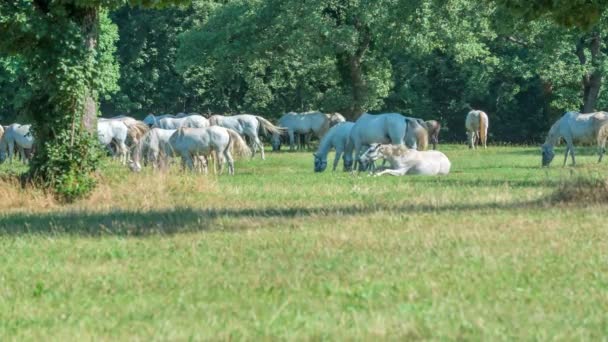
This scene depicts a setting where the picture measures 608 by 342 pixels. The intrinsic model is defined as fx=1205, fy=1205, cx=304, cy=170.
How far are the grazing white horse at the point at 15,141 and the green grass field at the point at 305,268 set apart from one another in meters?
27.4

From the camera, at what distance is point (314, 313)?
366 inches

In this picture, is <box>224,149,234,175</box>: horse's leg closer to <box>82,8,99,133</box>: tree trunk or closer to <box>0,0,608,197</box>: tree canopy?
<box>0,0,608,197</box>: tree canopy

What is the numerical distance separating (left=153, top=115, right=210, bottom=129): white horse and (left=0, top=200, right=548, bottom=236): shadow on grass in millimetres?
31780

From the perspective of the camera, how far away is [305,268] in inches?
458

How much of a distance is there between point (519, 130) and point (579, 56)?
402 inches

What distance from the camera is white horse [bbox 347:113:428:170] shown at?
3500 centimetres

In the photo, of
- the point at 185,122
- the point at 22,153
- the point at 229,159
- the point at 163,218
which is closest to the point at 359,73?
the point at 185,122

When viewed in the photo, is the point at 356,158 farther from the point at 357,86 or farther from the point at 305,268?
the point at 357,86

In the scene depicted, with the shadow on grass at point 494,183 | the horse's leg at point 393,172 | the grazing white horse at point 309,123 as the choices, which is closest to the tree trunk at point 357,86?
the grazing white horse at point 309,123

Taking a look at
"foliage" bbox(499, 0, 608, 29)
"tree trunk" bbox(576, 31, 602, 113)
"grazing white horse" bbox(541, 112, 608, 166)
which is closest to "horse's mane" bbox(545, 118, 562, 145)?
"grazing white horse" bbox(541, 112, 608, 166)

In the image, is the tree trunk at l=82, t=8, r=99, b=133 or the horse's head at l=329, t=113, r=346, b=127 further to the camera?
the horse's head at l=329, t=113, r=346, b=127

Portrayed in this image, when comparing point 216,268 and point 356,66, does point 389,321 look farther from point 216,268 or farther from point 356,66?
point 356,66

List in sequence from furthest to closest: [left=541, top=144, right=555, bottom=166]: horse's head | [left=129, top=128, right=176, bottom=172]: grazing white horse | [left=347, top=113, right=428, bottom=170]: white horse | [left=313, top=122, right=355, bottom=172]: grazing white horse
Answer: [left=313, top=122, right=355, bottom=172]: grazing white horse < [left=541, top=144, right=555, bottom=166]: horse's head < [left=347, top=113, right=428, bottom=170]: white horse < [left=129, top=128, right=176, bottom=172]: grazing white horse

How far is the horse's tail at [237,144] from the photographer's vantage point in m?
34.6
